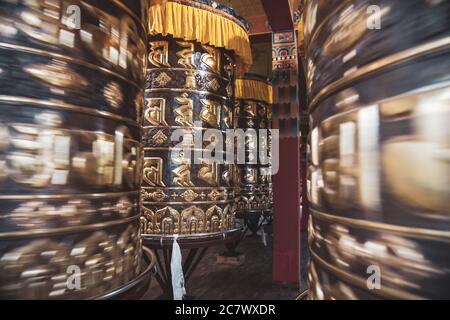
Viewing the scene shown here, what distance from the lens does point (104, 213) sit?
3.39 ft

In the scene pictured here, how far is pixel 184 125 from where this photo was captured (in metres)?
2.83

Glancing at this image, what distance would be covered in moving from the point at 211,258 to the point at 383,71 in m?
5.13

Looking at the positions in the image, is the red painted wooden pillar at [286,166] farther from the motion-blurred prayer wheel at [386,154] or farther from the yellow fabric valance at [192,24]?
the motion-blurred prayer wheel at [386,154]

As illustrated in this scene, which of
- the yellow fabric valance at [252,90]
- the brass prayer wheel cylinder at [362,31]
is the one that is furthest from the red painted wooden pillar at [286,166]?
the brass prayer wheel cylinder at [362,31]

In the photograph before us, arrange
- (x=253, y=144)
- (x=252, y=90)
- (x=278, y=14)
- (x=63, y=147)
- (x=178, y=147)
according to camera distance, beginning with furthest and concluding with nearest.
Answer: (x=253, y=144), (x=252, y=90), (x=278, y=14), (x=178, y=147), (x=63, y=147)

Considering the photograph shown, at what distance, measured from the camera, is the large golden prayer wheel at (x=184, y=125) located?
276 cm

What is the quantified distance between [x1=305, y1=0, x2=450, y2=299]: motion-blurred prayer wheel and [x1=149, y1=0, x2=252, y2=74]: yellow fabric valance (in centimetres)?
224

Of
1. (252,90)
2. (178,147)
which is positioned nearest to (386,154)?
(178,147)

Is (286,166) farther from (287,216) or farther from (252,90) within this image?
(252,90)

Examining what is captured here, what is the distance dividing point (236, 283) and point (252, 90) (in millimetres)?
3498

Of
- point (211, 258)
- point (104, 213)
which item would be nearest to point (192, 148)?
point (104, 213)

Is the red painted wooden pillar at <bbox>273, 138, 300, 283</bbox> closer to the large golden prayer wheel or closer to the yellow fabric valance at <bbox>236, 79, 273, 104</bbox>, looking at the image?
the large golden prayer wheel

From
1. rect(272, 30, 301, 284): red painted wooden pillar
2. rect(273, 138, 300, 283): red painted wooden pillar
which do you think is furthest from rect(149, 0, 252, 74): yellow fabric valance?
rect(273, 138, 300, 283): red painted wooden pillar
